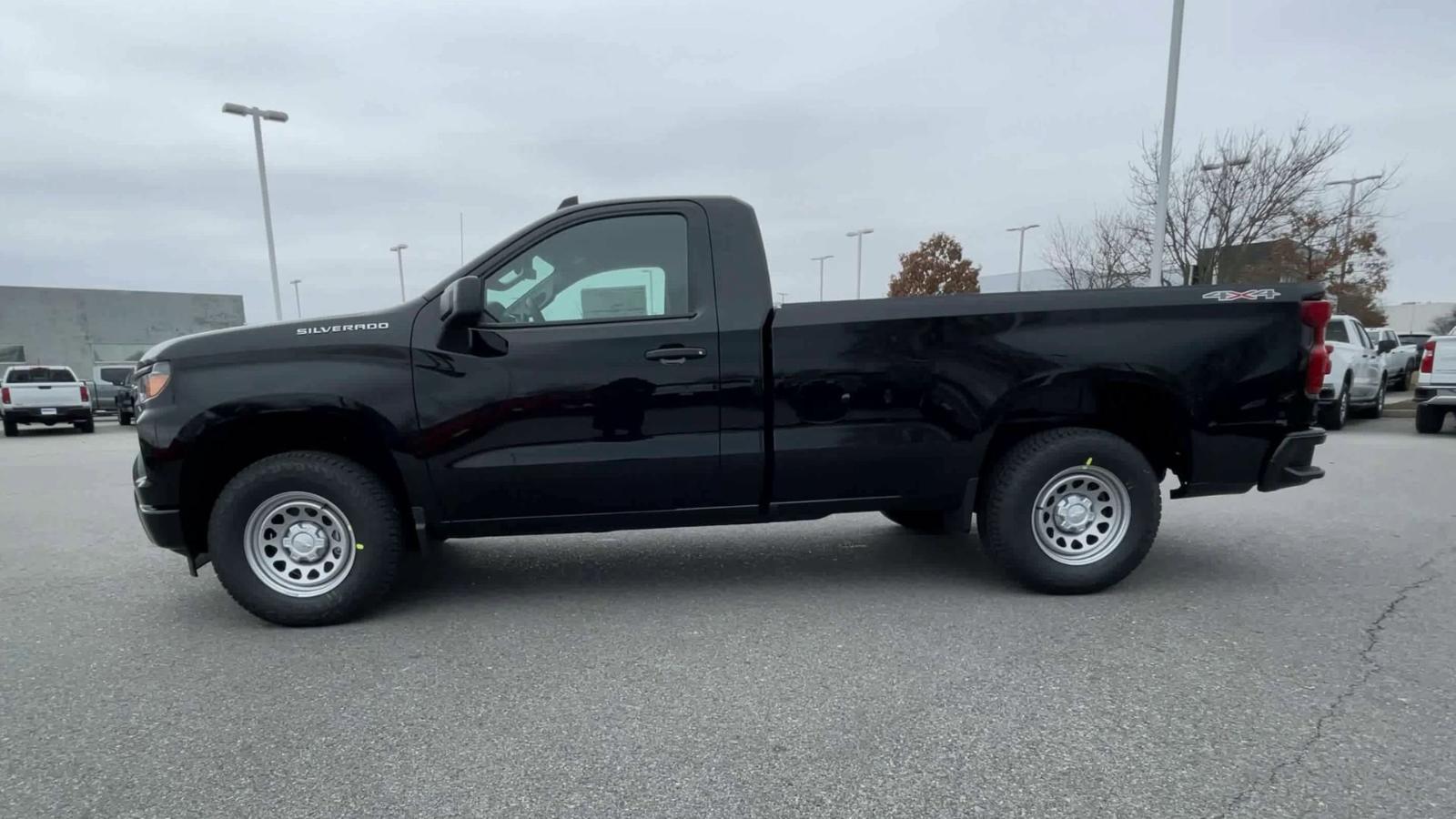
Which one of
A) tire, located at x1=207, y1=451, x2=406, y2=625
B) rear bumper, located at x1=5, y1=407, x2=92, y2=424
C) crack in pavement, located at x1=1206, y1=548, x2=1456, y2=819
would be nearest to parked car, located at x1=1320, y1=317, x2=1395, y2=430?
crack in pavement, located at x1=1206, y1=548, x2=1456, y2=819

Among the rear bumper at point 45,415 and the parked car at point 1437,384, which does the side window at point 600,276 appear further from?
the rear bumper at point 45,415

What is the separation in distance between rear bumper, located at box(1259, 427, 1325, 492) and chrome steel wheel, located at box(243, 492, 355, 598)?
15.2ft

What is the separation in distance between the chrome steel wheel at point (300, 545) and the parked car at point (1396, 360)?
830 inches

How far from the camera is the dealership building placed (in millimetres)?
33094

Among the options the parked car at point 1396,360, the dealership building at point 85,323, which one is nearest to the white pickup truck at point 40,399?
the dealership building at point 85,323

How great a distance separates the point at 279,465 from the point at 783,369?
2.46m

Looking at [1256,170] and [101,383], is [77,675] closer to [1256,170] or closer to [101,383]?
[1256,170]

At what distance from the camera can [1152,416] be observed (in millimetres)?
4344

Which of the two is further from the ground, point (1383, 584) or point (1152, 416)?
point (1152, 416)

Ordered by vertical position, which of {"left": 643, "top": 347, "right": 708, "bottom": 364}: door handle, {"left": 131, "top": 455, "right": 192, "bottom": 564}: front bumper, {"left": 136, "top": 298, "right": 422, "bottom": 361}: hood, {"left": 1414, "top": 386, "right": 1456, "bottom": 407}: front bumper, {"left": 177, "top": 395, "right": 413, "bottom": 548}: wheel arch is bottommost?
{"left": 1414, "top": 386, "right": 1456, "bottom": 407}: front bumper

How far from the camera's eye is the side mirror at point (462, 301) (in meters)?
3.66

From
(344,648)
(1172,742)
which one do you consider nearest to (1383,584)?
(1172,742)

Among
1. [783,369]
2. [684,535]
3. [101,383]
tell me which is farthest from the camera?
[101,383]

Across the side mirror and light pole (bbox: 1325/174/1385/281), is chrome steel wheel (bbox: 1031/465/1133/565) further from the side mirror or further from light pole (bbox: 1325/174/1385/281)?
light pole (bbox: 1325/174/1385/281)
